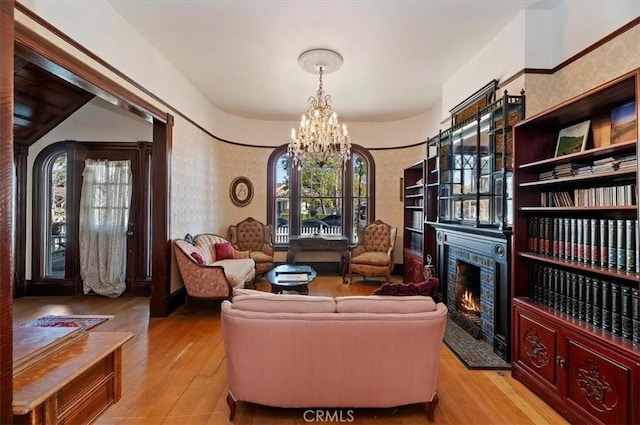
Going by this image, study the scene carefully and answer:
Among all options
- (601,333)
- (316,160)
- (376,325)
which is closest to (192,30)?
(316,160)

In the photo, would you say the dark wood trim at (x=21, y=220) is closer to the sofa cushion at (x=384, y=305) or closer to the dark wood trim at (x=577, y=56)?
the sofa cushion at (x=384, y=305)

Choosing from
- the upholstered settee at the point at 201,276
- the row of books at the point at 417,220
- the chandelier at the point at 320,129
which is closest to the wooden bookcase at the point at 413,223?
the row of books at the point at 417,220

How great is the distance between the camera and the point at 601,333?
2041 mm

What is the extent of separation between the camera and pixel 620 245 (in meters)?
2.05

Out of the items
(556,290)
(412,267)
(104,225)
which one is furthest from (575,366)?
(104,225)

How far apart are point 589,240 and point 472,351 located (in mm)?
1565

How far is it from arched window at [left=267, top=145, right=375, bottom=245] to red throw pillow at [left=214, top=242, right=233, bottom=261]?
1.59m

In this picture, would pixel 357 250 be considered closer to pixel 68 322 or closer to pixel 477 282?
pixel 477 282

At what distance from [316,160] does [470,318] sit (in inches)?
108

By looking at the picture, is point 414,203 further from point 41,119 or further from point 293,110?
point 41,119

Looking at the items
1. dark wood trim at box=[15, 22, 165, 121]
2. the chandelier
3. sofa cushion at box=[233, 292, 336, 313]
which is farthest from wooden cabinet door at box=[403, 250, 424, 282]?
dark wood trim at box=[15, 22, 165, 121]

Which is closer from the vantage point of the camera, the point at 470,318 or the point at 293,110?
the point at 470,318

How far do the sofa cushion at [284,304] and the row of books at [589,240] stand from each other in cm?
177

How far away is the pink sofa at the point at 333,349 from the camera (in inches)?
80.8
